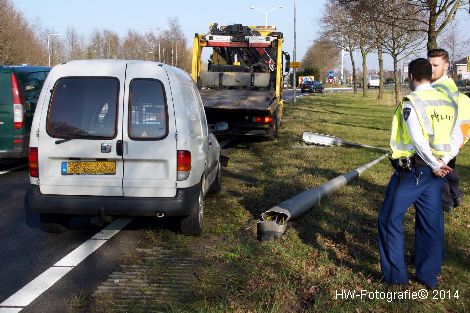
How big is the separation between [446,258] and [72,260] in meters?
3.55

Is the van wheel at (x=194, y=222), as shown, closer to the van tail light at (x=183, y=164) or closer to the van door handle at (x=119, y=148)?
the van tail light at (x=183, y=164)

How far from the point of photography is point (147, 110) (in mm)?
5340

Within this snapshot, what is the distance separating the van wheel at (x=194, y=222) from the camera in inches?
223

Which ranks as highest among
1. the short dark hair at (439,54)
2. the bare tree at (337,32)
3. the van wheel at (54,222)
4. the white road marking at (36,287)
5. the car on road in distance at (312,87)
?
the bare tree at (337,32)

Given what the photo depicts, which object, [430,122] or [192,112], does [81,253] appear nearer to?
[192,112]

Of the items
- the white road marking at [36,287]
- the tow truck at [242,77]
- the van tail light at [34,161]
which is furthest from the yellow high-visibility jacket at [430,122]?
the tow truck at [242,77]

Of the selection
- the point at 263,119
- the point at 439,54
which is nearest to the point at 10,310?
the point at 439,54

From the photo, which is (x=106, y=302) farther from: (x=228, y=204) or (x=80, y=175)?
(x=228, y=204)

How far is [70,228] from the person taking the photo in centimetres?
628

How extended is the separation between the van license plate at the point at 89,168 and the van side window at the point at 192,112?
2.93 feet

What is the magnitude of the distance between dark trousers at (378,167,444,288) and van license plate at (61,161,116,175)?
8.73 ft

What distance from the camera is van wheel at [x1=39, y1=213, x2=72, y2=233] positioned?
582 cm

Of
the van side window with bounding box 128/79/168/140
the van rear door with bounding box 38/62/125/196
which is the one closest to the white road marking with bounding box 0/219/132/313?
the van rear door with bounding box 38/62/125/196

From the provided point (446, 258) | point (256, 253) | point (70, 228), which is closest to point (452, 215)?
point (446, 258)
